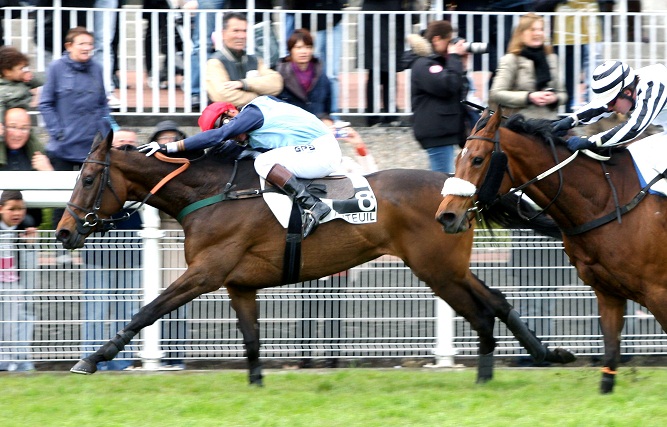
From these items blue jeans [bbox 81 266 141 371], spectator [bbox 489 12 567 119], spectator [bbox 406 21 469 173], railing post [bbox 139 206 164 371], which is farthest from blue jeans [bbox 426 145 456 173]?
blue jeans [bbox 81 266 141 371]

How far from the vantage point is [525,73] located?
9.68 m

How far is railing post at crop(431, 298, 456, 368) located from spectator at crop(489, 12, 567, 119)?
1872mm

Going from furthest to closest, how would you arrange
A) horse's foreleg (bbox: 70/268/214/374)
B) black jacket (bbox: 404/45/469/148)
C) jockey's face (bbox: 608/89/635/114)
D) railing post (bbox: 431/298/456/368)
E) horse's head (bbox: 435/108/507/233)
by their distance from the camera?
black jacket (bbox: 404/45/469/148)
railing post (bbox: 431/298/456/368)
horse's foreleg (bbox: 70/268/214/374)
jockey's face (bbox: 608/89/635/114)
horse's head (bbox: 435/108/507/233)

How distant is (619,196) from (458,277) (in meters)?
1.18

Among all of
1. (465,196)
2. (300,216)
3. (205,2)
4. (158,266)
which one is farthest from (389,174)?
(205,2)

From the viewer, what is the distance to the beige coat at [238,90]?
9211mm

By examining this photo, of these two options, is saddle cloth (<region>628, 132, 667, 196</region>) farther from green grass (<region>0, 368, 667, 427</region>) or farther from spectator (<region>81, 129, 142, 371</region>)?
spectator (<region>81, 129, 142, 371</region>)

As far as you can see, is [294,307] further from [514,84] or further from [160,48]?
[160,48]

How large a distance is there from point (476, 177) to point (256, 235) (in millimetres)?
1565

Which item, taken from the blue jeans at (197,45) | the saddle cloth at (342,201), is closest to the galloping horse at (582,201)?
the saddle cloth at (342,201)

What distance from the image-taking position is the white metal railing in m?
11.0

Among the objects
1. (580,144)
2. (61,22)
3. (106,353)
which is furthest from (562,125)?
(61,22)

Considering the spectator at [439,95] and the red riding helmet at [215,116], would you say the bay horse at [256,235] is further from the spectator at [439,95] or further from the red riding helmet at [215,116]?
the spectator at [439,95]

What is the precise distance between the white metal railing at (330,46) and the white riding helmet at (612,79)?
12.7 feet
